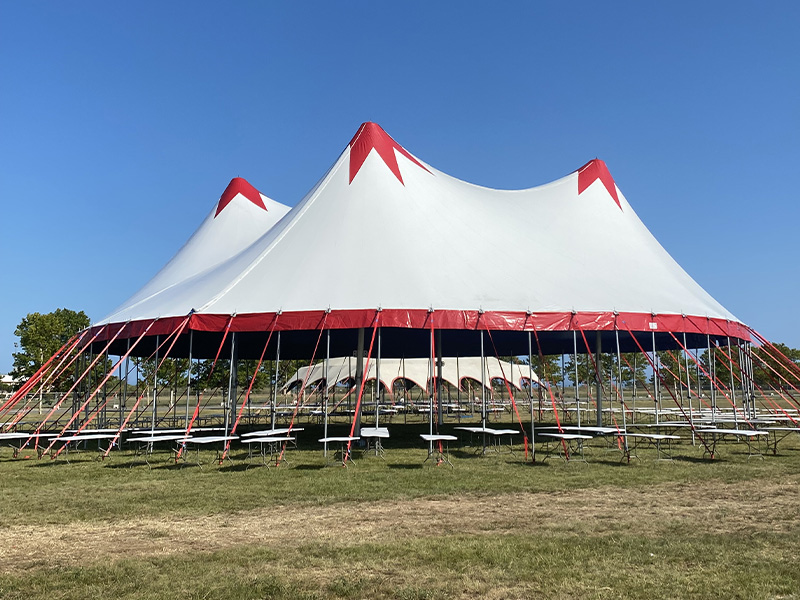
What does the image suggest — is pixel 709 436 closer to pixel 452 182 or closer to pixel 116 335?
pixel 452 182

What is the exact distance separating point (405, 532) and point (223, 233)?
55.6 feet

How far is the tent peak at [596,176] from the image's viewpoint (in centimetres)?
2061

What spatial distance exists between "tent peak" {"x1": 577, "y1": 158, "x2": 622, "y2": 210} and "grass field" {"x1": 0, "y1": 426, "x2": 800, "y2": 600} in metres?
10.7

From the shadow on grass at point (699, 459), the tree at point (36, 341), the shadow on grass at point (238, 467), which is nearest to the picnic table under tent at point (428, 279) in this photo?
the shadow on grass at point (238, 467)

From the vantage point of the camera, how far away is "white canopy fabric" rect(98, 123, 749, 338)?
14094mm

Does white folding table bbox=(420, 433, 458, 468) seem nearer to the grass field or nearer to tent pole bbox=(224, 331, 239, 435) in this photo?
the grass field

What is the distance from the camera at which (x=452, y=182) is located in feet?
66.0

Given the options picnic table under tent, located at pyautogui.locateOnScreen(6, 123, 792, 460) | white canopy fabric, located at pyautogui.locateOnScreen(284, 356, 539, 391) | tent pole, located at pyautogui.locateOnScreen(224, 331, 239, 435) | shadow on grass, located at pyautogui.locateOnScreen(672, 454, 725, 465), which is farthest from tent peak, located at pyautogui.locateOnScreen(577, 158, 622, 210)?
white canopy fabric, located at pyautogui.locateOnScreen(284, 356, 539, 391)

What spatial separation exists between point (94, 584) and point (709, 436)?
1636 cm

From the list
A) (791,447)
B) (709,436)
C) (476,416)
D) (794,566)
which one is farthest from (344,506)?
(476,416)

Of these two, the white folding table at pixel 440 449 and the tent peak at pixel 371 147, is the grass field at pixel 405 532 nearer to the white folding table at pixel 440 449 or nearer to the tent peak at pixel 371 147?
the white folding table at pixel 440 449

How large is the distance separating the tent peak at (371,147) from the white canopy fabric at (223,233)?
5.20m

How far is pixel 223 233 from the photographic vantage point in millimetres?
22094

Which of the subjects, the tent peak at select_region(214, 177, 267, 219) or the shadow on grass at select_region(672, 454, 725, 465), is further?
the tent peak at select_region(214, 177, 267, 219)
